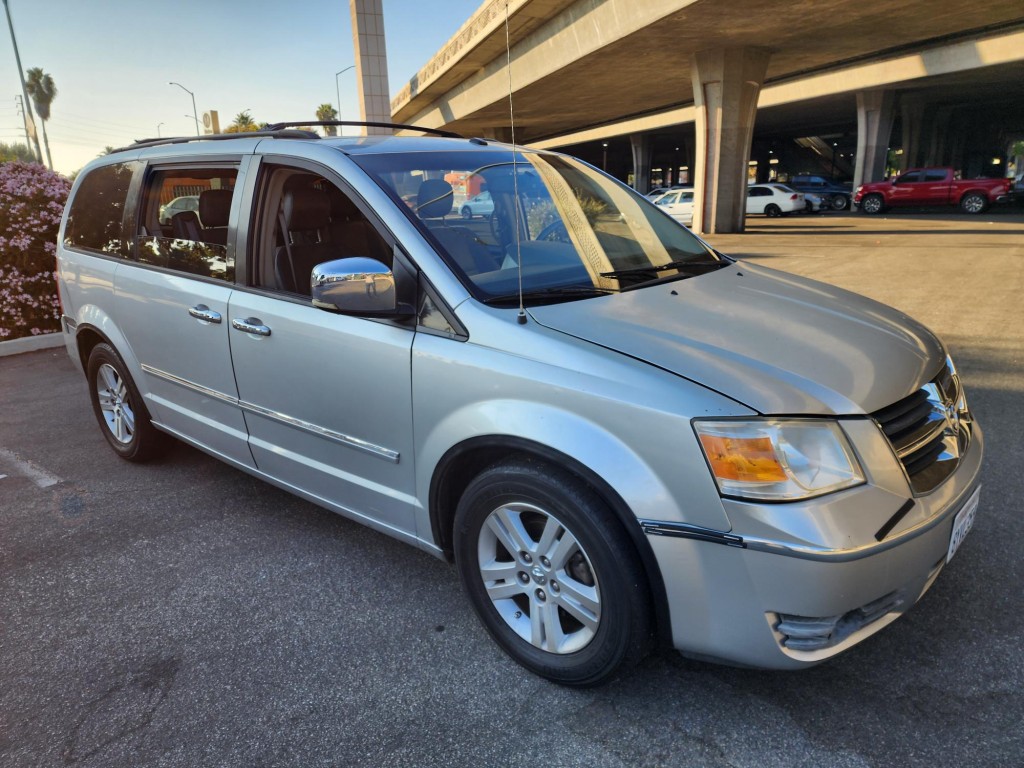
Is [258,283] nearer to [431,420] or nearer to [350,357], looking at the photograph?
[350,357]

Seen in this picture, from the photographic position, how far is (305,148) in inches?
120

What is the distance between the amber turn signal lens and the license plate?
0.72 meters

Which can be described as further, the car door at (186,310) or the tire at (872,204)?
the tire at (872,204)

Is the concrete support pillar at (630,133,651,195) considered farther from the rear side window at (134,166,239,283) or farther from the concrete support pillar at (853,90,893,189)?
the rear side window at (134,166,239,283)

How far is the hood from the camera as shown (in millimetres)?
2057

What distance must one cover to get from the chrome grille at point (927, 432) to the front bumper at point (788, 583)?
93 millimetres

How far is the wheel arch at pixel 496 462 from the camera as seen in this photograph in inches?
80.7

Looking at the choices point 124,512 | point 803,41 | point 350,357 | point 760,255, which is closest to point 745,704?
point 350,357

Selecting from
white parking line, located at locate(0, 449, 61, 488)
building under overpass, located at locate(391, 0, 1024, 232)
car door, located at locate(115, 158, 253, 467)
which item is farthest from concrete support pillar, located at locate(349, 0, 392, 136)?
car door, located at locate(115, 158, 253, 467)

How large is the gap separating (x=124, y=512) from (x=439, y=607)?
207 centimetres

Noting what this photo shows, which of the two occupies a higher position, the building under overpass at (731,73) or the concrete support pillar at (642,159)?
the building under overpass at (731,73)

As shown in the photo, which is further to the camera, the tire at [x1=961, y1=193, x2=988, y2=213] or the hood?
the tire at [x1=961, y1=193, x2=988, y2=213]

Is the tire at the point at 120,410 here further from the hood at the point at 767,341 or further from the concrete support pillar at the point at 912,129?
the concrete support pillar at the point at 912,129

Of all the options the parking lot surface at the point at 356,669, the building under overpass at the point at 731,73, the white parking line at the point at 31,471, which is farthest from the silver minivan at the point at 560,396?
the building under overpass at the point at 731,73
